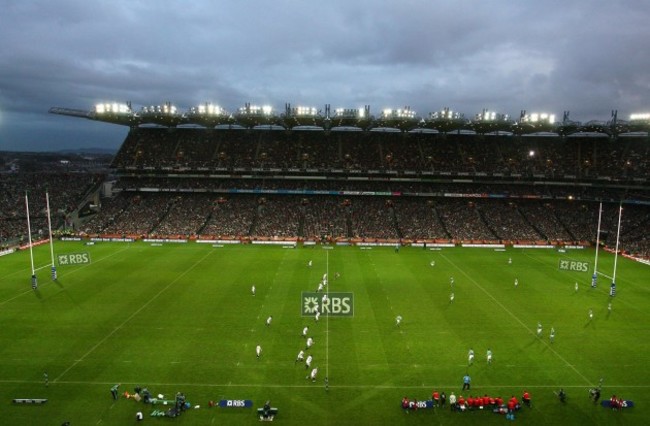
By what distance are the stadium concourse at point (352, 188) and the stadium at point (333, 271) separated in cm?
40

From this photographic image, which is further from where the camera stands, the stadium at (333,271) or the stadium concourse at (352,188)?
the stadium concourse at (352,188)

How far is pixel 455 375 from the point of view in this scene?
24500 mm

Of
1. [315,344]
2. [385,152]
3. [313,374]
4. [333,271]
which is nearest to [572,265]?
[333,271]

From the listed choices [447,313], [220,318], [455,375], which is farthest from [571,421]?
[220,318]

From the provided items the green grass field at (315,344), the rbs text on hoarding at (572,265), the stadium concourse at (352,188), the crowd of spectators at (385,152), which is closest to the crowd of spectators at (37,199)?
the stadium concourse at (352,188)

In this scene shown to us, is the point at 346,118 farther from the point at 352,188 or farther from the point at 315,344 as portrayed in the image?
the point at 315,344

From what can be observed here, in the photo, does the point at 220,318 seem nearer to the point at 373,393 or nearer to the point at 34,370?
the point at 34,370

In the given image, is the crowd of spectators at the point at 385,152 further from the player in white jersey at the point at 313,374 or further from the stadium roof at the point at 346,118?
the player in white jersey at the point at 313,374

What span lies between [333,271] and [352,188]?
34323mm

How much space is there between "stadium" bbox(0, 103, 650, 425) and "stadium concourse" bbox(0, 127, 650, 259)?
1.31 ft

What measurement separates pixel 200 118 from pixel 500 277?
5596 cm

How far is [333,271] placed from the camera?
47.7m

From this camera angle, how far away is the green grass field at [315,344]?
70.0ft

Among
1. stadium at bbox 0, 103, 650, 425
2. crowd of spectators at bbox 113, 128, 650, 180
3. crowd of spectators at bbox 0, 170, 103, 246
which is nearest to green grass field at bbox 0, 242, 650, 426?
stadium at bbox 0, 103, 650, 425
